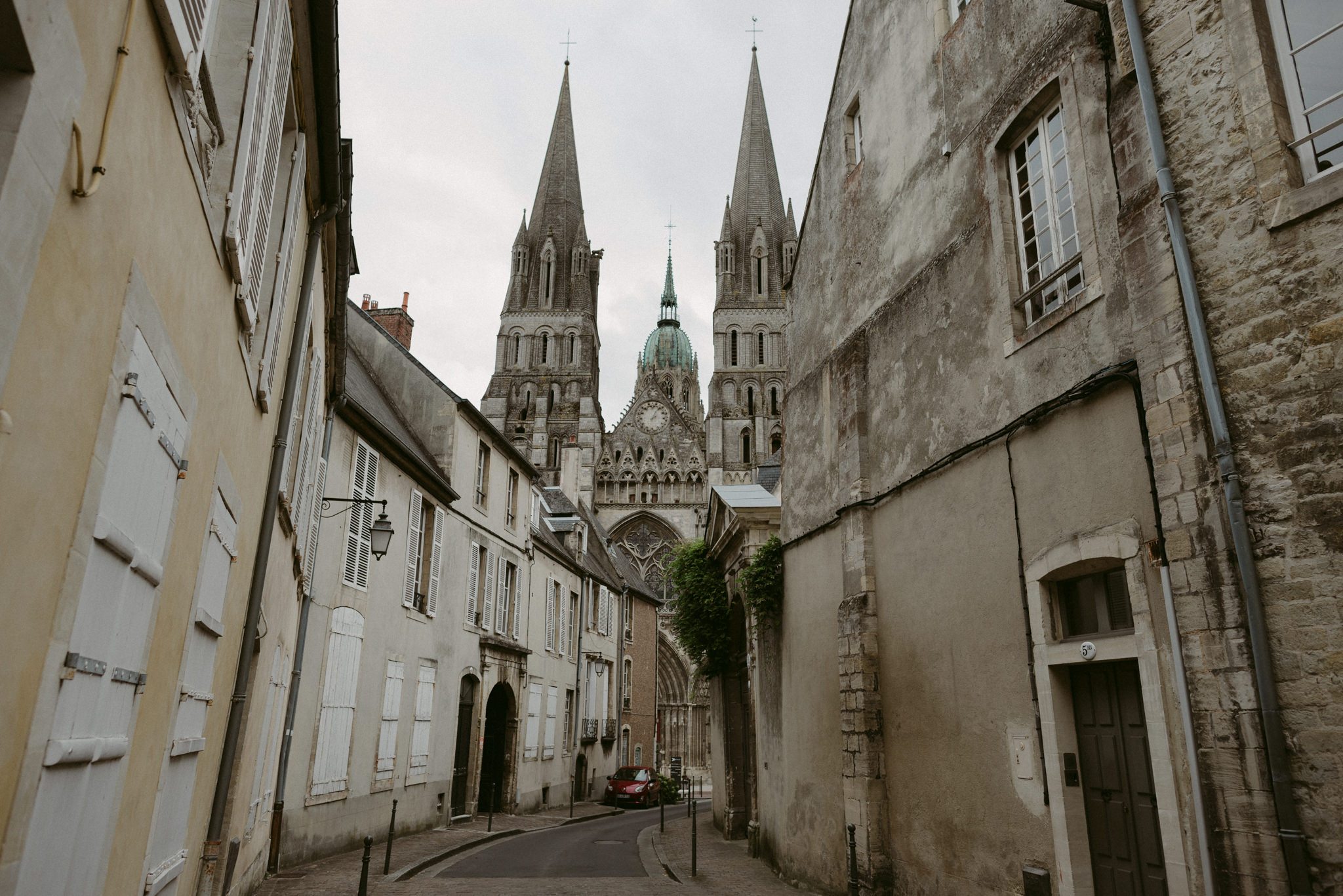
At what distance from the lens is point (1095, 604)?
209 inches

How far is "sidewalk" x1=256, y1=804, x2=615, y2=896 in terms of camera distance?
27.7ft

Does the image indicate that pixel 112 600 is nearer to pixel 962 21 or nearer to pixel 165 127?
pixel 165 127

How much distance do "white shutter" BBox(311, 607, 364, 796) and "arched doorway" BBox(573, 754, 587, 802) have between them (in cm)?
1165

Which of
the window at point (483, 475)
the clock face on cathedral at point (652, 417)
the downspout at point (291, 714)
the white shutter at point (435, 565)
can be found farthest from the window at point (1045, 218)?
the clock face on cathedral at point (652, 417)

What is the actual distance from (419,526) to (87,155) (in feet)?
37.6

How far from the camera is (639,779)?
871 inches

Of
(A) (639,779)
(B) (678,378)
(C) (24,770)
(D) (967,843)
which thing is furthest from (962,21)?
(B) (678,378)

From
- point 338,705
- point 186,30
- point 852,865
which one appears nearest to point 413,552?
point 338,705

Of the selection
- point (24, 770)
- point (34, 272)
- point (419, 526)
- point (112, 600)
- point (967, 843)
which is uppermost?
point (419, 526)

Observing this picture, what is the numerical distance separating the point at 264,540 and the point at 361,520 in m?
5.81

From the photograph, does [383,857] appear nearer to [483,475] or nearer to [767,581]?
[767,581]

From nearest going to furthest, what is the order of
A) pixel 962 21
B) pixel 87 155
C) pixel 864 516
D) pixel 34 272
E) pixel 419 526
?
1. pixel 34 272
2. pixel 87 155
3. pixel 962 21
4. pixel 864 516
5. pixel 419 526

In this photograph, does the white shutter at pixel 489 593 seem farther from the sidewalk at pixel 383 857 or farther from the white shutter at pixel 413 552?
the sidewalk at pixel 383 857

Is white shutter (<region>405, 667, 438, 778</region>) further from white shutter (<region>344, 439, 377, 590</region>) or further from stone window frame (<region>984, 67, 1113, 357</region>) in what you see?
stone window frame (<region>984, 67, 1113, 357</region>)
